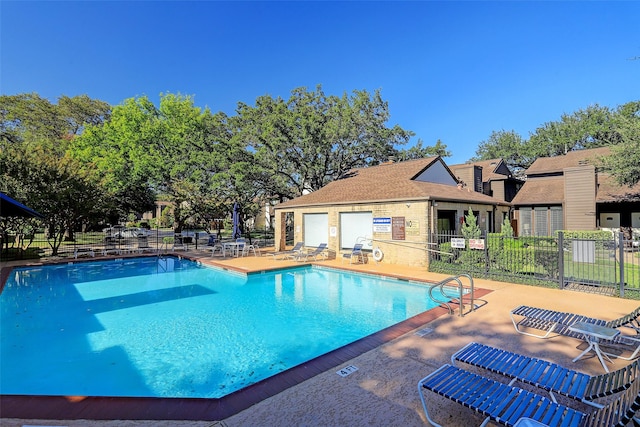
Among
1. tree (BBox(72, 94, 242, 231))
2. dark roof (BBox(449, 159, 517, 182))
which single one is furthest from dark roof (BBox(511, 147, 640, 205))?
tree (BBox(72, 94, 242, 231))

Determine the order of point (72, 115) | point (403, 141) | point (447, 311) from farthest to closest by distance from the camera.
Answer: point (72, 115) → point (403, 141) → point (447, 311)

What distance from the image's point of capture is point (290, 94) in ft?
86.2

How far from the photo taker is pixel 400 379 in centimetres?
402

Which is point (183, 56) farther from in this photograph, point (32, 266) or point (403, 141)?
point (403, 141)

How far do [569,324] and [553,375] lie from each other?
230 cm

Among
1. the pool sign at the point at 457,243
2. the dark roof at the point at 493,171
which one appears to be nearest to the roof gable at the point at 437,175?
the dark roof at the point at 493,171

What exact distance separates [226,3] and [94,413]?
14.3 meters

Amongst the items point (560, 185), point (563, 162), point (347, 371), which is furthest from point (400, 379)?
point (563, 162)

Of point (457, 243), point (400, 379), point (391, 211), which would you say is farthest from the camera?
point (391, 211)

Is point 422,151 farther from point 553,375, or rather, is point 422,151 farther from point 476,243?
point 553,375

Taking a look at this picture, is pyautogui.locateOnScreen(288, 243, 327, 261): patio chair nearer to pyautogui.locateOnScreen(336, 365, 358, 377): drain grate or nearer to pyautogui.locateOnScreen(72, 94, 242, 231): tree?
pyautogui.locateOnScreen(72, 94, 242, 231): tree

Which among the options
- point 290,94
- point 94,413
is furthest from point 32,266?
point 290,94

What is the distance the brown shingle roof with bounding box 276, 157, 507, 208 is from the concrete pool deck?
7.24 meters

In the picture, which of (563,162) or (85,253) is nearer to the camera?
(85,253)
